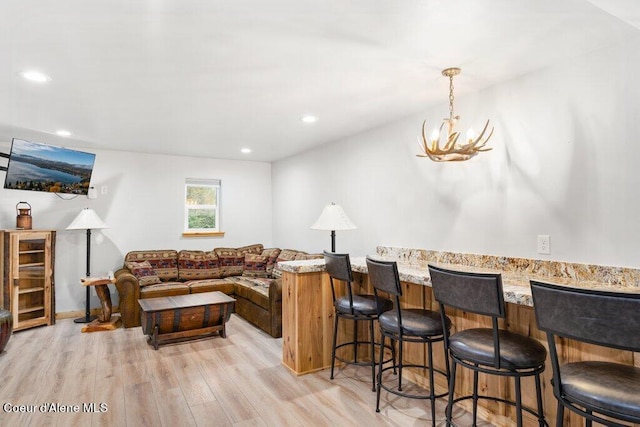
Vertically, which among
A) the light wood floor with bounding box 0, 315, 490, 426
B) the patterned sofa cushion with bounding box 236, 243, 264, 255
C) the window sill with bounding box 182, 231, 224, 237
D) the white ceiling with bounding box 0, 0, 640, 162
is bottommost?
the light wood floor with bounding box 0, 315, 490, 426

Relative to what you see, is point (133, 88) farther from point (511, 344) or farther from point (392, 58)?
point (511, 344)

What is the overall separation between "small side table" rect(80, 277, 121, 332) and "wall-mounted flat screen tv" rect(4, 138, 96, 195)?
3.84 feet

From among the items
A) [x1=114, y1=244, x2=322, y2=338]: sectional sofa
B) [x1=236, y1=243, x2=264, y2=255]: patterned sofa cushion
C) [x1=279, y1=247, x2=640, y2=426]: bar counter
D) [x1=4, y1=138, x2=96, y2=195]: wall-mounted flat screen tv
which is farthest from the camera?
[x1=236, y1=243, x2=264, y2=255]: patterned sofa cushion

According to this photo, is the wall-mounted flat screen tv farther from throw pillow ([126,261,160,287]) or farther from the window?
the window

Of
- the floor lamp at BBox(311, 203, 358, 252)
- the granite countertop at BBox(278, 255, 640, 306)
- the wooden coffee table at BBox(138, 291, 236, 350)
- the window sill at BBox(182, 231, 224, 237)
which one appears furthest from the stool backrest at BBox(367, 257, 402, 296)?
the window sill at BBox(182, 231, 224, 237)

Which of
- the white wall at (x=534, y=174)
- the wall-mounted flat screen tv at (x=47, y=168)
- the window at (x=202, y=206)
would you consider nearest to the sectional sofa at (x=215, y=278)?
the window at (x=202, y=206)

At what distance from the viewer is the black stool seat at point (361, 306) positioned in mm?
2674

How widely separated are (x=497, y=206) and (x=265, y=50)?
78.4 inches

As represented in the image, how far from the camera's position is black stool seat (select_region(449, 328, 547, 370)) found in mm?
1736

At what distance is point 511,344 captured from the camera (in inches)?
72.2

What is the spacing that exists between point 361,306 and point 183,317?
2.11m

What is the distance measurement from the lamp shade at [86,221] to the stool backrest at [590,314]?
493cm

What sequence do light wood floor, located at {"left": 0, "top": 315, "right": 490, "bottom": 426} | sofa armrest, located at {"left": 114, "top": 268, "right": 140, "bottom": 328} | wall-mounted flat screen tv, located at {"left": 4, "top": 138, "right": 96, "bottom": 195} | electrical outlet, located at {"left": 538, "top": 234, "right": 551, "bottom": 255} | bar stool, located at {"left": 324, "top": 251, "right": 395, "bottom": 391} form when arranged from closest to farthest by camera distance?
light wood floor, located at {"left": 0, "top": 315, "right": 490, "bottom": 426}, electrical outlet, located at {"left": 538, "top": 234, "right": 551, "bottom": 255}, bar stool, located at {"left": 324, "top": 251, "right": 395, "bottom": 391}, wall-mounted flat screen tv, located at {"left": 4, "top": 138, "right": 96, "bottom": 195}, sofa armrest, located at {"left": 114, "top": 268, "right": 140, "bottom": 328}

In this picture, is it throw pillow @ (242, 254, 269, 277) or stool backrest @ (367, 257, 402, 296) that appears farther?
throw pillow @ (242, 254, 269, 277)
